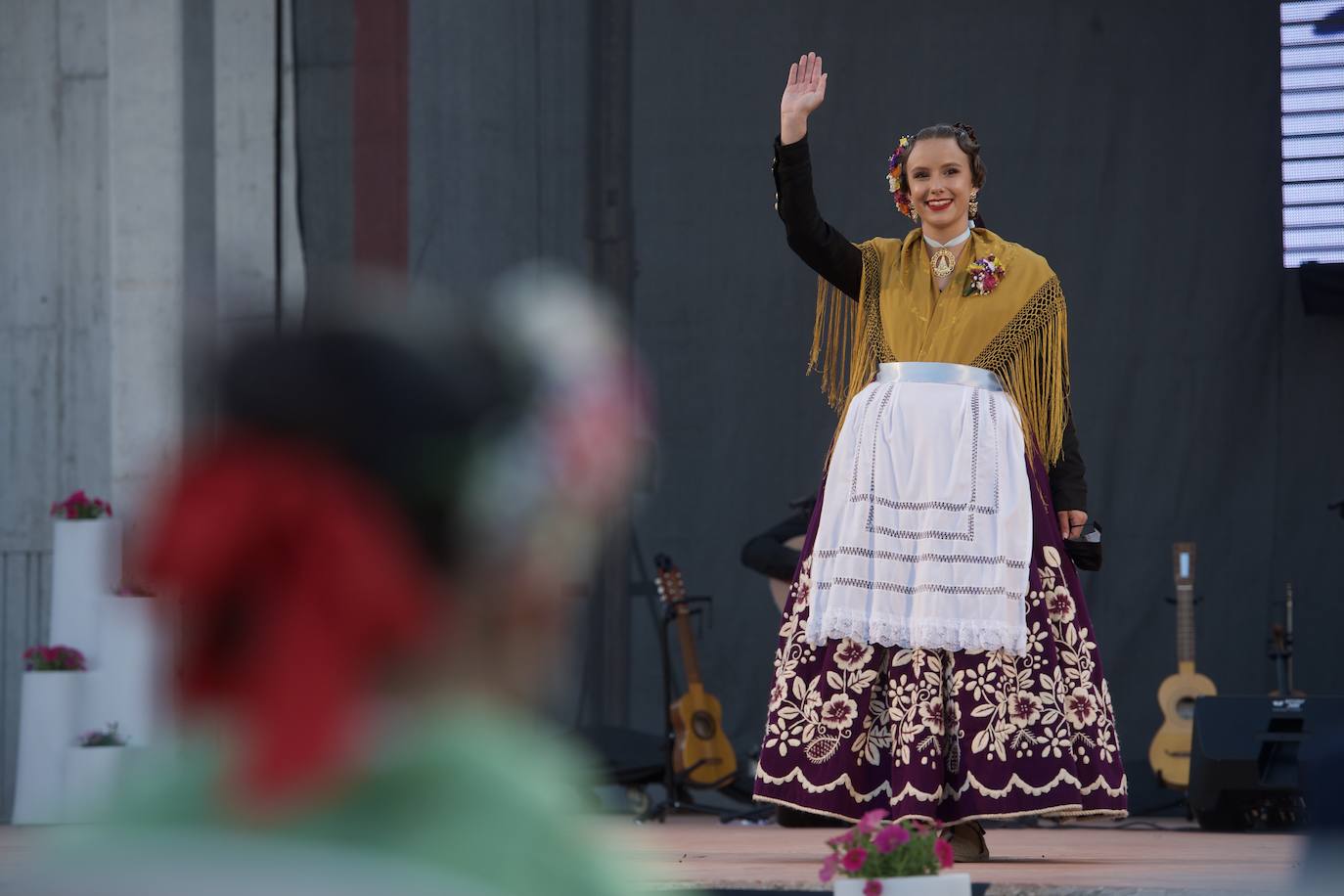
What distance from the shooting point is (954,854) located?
314 centimetres

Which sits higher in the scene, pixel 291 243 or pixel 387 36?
pixel 387 36

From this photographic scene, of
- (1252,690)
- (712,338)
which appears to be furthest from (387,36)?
(1252,690)

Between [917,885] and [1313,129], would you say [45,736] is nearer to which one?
[917,885]

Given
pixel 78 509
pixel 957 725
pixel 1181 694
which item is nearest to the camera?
pixel 957 725

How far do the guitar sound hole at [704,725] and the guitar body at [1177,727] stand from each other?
4.03ft

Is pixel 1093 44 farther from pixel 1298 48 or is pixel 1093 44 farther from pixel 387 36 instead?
pixel 387 36

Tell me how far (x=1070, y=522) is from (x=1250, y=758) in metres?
1.60

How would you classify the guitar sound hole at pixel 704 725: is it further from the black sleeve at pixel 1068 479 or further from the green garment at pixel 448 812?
the green garment at pixel 448 812

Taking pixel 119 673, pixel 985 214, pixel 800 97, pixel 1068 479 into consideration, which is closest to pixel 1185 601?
pixel 985 214

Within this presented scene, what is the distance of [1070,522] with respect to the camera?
3234mm

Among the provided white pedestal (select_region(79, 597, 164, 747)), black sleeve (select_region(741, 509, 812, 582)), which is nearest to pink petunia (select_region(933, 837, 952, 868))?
black sleeve (select_region(741, 509, 812, 582))

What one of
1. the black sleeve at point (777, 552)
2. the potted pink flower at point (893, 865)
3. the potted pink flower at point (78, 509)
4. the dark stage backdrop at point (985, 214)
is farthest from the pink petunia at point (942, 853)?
the potted pink flower at point (78, 509)

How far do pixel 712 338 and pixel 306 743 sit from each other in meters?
5.30

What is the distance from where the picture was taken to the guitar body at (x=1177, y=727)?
5.25 metres
